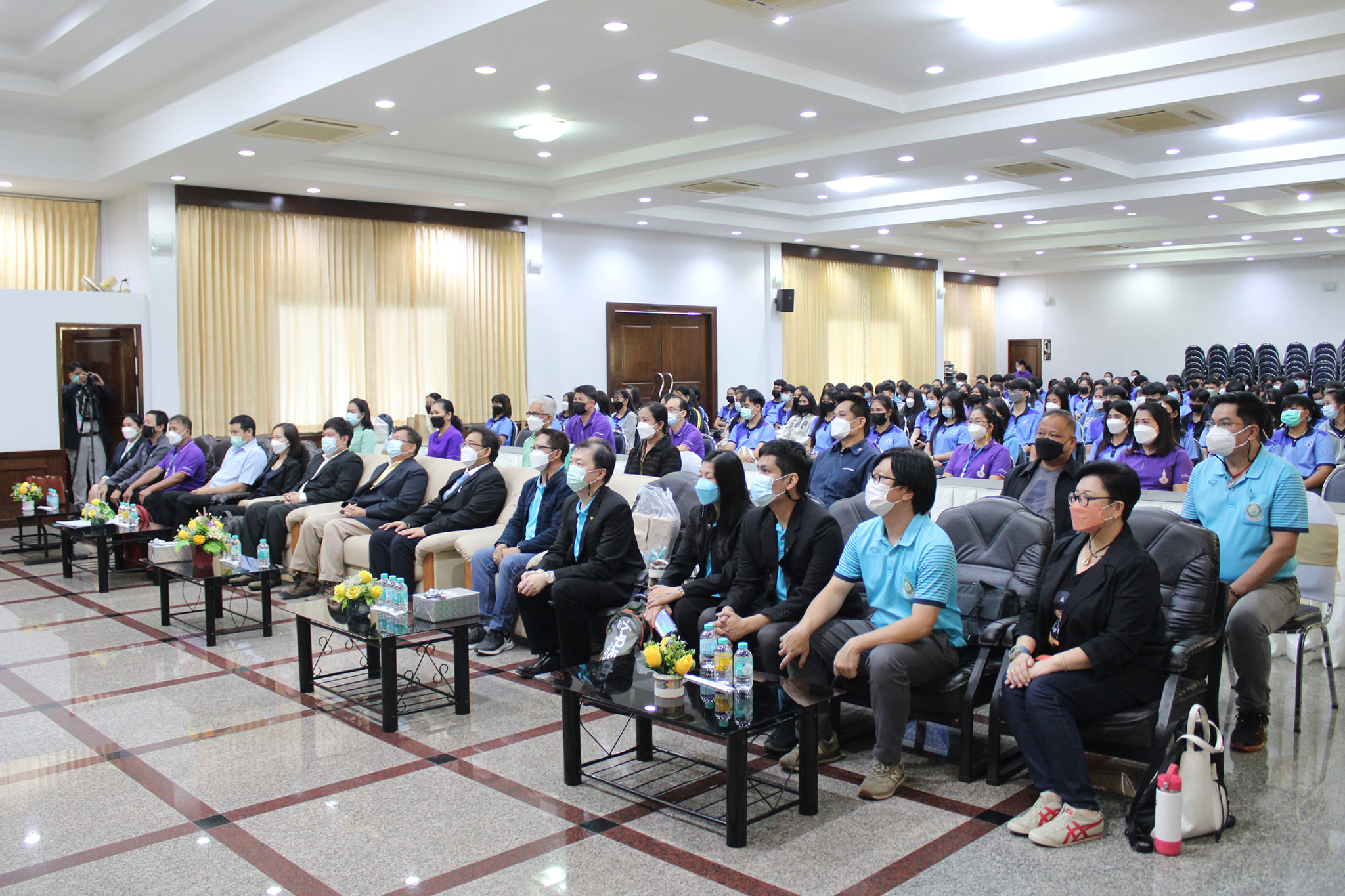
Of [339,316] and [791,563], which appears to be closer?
[791,563]

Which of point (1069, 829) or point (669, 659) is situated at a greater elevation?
point (669, 659)

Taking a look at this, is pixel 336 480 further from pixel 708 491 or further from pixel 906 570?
pixel 906 570

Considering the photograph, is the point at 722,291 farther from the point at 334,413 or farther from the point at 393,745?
the point at 393,745

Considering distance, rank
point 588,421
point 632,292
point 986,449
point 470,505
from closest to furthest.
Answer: point 470,505 < point 986,449 < point 588,421 < point 632,292

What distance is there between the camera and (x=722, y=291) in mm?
16062

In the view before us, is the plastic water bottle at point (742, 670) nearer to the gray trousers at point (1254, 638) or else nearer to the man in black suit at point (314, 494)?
the gray trousers at point (1254, 638)

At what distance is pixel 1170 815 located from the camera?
314 cm

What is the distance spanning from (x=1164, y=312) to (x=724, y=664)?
2079cm

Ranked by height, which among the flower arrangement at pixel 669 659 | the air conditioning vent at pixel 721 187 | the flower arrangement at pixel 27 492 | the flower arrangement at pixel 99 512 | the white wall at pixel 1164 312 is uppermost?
the air conditioning vent at pixel 721 187

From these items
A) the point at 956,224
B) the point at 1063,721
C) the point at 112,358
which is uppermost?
the point at 956,224

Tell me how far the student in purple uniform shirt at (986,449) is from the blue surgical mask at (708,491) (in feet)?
8.08

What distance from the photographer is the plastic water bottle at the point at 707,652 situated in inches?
147

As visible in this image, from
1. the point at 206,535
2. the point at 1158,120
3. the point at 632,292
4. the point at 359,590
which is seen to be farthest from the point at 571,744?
the point at 632,292

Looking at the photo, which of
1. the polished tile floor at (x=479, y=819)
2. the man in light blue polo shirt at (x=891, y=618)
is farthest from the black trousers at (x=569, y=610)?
the man in light blue polo shirt at (x=891, y=618)
